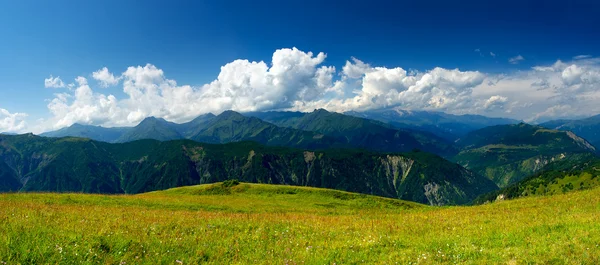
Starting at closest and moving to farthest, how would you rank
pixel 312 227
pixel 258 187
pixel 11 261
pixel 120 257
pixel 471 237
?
pixel 11 261
pixel 120 257
pixel 471 237
pixel 312 227
pixel 258 187

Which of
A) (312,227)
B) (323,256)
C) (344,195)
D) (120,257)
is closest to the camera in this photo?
(120,257)

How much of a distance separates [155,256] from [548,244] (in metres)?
15.5

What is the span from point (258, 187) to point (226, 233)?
4529 cm

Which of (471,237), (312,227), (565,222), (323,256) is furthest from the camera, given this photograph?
(312,227)

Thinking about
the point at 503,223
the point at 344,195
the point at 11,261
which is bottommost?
the point at 344,195

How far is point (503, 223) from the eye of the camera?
690 inches

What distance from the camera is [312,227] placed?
1744 centimetres

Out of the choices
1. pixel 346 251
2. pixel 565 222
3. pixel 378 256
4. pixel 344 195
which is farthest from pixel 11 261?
pixel 344 195

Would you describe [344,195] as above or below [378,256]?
below

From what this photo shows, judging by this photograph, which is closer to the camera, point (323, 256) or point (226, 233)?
point (323, 256)

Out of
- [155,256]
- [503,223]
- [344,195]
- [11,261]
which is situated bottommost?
[344,195]

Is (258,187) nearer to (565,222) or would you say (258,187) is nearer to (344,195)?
(344,195)

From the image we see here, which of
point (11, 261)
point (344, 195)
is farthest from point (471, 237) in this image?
point (344, 195)

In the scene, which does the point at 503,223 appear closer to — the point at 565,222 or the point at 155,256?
the point at 565,222
